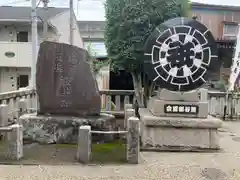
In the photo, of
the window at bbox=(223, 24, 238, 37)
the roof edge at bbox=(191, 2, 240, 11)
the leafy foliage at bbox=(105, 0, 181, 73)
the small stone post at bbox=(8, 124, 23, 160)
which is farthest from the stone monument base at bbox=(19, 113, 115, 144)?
the window at bbox=(223, 24, 238, 37)

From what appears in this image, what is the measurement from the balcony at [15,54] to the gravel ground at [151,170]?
621 inches

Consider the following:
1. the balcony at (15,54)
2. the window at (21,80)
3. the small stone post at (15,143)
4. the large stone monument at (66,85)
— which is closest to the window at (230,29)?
the balcony at (15,54)

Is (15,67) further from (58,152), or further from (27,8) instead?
(58,152)

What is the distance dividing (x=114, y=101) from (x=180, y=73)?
179 inches

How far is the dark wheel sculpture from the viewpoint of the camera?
6414mm

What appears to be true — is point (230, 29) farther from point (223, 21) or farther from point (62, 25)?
point (62, 25)

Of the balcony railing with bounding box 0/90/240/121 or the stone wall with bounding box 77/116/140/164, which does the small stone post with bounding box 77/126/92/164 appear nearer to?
the stone wall with bounding box 77/116/140/164

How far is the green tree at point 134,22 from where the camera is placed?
8.00 m

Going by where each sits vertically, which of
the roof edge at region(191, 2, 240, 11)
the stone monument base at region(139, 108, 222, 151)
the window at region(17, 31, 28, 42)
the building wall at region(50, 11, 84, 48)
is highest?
the roof edge at region(191, 2, 240, 11)

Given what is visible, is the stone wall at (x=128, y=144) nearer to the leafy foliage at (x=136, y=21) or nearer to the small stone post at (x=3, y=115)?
the small stone post at (x=3, y=115)

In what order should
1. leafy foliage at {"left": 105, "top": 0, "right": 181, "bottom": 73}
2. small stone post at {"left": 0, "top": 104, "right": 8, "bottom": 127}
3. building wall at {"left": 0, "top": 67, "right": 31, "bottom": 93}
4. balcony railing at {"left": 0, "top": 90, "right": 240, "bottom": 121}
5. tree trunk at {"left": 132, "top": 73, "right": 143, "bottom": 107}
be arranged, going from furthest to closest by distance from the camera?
building wall at {"left": 0, "top": 67, "right": 31, "bottom": 93}, tree trunk at {"left": 132, "top": 73, "right": 143, "bottom": 107}, balcony railing at {"left": 0, "top": 90, "right": 240, "bottom": 121}, leafy foliage at {"left": 105, "top": 0, "right": 181, "bottom": 73}, small stone post at {"left": 0, "top": 104, "right": 8, "bottom": 127}

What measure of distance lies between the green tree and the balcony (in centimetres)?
1263

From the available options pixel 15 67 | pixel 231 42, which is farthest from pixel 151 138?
pixel 231 42

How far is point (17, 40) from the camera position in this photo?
67.2 feet
